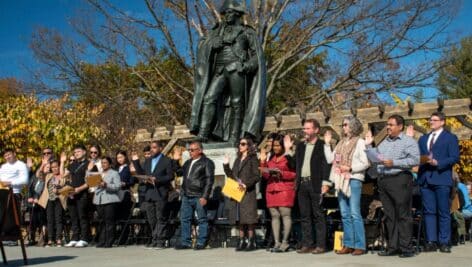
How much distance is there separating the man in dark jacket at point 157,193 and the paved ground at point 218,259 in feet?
1.80

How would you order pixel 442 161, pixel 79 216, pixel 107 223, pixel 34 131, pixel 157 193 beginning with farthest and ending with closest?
pixel 34 131 → pixel 79 216 → pixel 107 223 → pixel 157 193 → pixel 442 161

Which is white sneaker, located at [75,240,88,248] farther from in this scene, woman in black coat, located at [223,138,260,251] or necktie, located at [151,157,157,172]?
woman in black coat, located at [223,138,260,251]

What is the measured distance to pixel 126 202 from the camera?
463 inches

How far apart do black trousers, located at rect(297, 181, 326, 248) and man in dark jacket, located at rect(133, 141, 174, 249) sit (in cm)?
249

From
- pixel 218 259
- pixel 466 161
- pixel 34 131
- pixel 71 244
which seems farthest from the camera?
pixel 466 161

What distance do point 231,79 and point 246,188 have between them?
2463 mm

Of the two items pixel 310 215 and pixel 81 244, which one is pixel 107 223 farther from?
pixel 310 215

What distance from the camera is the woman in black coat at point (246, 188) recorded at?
31.3 ft

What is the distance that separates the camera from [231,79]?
11391mm

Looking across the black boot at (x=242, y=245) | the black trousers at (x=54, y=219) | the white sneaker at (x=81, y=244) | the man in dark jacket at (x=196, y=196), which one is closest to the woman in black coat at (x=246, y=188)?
the black boot at (x=242, y=245)

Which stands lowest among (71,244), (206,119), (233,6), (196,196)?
(71,244)

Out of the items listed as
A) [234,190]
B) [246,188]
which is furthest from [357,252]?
[234,190]

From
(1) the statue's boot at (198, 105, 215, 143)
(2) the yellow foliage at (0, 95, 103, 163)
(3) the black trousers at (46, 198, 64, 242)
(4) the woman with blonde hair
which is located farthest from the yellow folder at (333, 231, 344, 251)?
(2) the yellow foliage at (0, 95, 103, 163)

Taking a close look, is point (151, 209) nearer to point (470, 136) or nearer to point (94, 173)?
point (94, 173)
